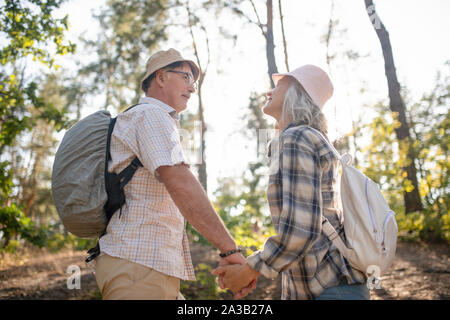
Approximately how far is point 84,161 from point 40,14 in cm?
550

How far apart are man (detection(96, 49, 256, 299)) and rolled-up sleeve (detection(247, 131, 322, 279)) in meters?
0.23

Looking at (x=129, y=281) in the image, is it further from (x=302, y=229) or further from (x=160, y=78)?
(x=160, y=78)

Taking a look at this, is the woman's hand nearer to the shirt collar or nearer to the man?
the man

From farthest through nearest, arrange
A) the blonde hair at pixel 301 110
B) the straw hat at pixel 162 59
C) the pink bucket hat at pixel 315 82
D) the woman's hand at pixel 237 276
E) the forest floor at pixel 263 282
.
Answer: the forest floor at pixel 263 282 < the straw hat at pixel 162 59 < the pink bucket hat at pixel 315 82 < the blonde hair at pixel 301 110 < the woman's hand at pixel 237 276

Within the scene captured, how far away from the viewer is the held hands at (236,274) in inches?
70.3

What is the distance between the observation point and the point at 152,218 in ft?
5.84

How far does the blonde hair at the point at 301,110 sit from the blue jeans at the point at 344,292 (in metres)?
0.84

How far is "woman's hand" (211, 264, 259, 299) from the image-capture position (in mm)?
1784

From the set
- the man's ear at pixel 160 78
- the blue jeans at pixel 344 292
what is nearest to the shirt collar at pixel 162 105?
the man's ear at pixel 160 78

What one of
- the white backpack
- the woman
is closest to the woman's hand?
the woman

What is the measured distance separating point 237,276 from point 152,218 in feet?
1.75

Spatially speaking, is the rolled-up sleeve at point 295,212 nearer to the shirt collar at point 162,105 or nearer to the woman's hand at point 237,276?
the woman's hand at point 237,276

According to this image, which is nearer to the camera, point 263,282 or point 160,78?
point 160,78

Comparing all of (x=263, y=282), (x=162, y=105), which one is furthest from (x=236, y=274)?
(x=263, y=282)
